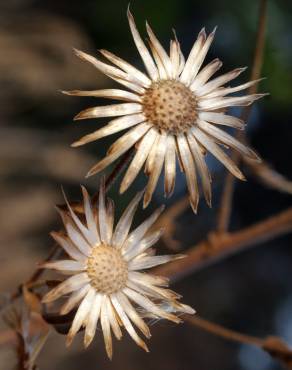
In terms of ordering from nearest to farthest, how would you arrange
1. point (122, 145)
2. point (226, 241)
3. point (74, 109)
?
point (122, 145) < point (226, 241) < point (74, 109)

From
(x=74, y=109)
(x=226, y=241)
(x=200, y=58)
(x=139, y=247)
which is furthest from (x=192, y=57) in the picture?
(x=74, y=109)

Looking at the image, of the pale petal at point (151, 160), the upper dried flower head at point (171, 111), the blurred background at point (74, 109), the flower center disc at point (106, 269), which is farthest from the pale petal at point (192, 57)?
the blurred background at point (74, 109)

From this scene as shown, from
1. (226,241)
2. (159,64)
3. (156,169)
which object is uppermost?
(159,64)

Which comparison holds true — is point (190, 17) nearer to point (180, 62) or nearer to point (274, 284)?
point (274, 284)

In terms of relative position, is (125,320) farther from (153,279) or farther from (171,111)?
(171,111)

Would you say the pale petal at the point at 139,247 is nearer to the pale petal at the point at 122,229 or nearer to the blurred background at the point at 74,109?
the pale petal at the point at 122,229

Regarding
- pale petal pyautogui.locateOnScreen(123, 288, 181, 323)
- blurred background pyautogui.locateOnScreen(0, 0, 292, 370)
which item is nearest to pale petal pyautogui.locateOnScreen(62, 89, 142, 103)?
pale petal pyautogui.locateOnScreen(123, 288, 181, 323)
